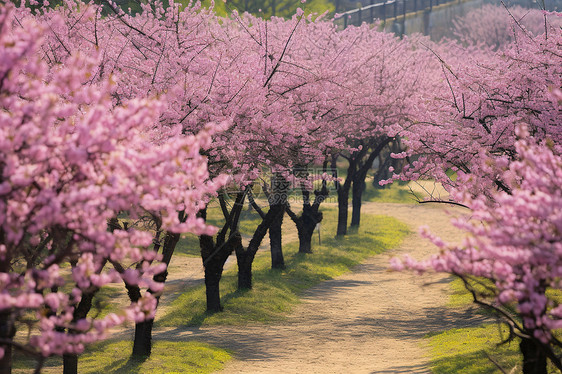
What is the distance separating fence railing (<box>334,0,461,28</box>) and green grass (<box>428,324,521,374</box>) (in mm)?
59945

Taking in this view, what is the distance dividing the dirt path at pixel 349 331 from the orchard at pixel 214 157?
2167mm

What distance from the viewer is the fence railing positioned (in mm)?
75000

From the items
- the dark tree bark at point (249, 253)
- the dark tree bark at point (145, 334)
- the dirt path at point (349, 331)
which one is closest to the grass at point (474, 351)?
the dirt path at point (349, 331)

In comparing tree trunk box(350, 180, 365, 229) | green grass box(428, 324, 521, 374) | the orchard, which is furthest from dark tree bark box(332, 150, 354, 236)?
green grass box(428, 324, 521, 374)

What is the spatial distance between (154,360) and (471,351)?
25.9 ft

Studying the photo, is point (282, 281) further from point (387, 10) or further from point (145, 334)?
point (387, 10)

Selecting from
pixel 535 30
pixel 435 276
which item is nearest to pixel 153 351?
pixel 435 276

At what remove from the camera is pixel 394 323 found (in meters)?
19.6

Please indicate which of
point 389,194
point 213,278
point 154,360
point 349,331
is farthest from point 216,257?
point 389,194

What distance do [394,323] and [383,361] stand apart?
14.0 feet

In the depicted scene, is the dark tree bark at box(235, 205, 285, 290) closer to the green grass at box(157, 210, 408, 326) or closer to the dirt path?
the green grass at box(157, 210, 408, 326)

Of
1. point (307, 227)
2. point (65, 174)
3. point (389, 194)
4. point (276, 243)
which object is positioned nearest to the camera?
point (65, 174)

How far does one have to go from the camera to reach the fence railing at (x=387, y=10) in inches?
2953

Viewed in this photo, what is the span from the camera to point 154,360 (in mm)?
14820
